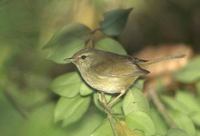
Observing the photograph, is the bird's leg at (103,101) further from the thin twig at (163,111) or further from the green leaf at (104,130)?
the thin twig at (163,111)

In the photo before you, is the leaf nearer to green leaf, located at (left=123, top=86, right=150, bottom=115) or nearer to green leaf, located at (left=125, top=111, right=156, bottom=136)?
green leaf, located at (left=123, top=86, right=150, bottom=115)

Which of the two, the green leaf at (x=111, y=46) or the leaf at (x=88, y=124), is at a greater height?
the green leaf at (x=111, y=46)

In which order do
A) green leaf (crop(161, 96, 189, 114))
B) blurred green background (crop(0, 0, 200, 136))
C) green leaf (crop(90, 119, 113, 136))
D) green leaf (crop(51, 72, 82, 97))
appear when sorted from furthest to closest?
green leaf (crop(161, 96, 189, 114))
green leaf (crop(51, 72, 82, 97))
green leaf (crop(90, 119, 113, 136))
blurred green background (crop(0, 0, 200, 136))

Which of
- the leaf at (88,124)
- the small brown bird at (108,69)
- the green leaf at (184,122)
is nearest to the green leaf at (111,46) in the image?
the small brown bird at (108,69)

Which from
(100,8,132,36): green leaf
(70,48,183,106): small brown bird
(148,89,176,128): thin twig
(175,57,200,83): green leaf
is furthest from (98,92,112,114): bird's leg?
(175,57,200,83): green leaf

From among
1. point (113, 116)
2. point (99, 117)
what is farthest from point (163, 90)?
point (113, 116)

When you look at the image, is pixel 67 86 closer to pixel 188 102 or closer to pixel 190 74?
pixel 188 102
